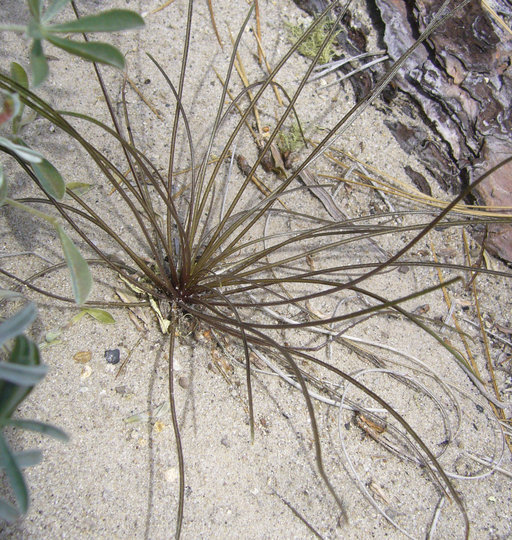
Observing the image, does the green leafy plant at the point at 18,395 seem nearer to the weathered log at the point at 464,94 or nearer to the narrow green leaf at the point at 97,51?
the narrow green leaf at the point at 97,51

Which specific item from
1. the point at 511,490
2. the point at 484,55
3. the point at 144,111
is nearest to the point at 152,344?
the point at 144,111

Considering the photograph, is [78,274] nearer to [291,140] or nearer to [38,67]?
[38,67]

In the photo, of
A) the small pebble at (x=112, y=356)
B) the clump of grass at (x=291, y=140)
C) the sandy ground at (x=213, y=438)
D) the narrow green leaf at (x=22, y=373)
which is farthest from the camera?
the clump of grass at (x=291, y=140)

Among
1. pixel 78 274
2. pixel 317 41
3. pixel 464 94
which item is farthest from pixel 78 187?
pixel 464 94

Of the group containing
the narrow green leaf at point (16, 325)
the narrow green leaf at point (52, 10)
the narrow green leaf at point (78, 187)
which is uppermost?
the narrow green leaf at point (52, 10)

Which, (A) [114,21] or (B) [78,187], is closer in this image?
(A) [114,21]

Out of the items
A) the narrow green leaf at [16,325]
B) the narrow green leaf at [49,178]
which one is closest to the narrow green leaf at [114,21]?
the narrow green leaf at [49,178]
